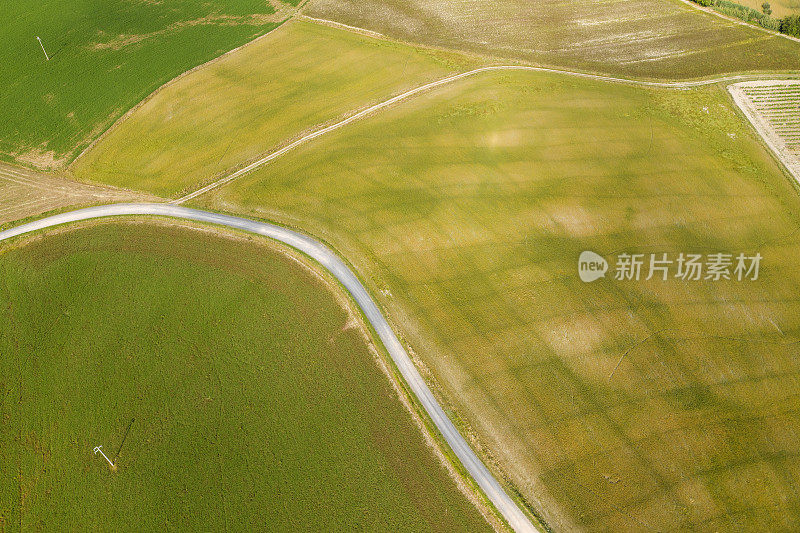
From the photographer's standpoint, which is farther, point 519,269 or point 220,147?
point 220,147

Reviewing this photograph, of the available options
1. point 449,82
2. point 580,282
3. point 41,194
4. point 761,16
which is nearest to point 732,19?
point 761,16

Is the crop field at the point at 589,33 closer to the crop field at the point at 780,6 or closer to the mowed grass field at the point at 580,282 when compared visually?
the mowed grass field at the point at 580,282

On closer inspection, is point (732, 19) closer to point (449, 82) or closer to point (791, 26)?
point (791, 26)

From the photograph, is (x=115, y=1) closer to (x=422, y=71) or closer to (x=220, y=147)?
(x=220, y=147)

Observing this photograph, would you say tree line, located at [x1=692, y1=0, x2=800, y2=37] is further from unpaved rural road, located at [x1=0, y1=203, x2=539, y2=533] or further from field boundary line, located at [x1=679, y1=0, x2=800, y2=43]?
unpaved rural road, located at [x1=0, y1=203, x2=539, y2=533]

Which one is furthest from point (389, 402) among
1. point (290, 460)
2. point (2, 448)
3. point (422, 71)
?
point (422, 71)
